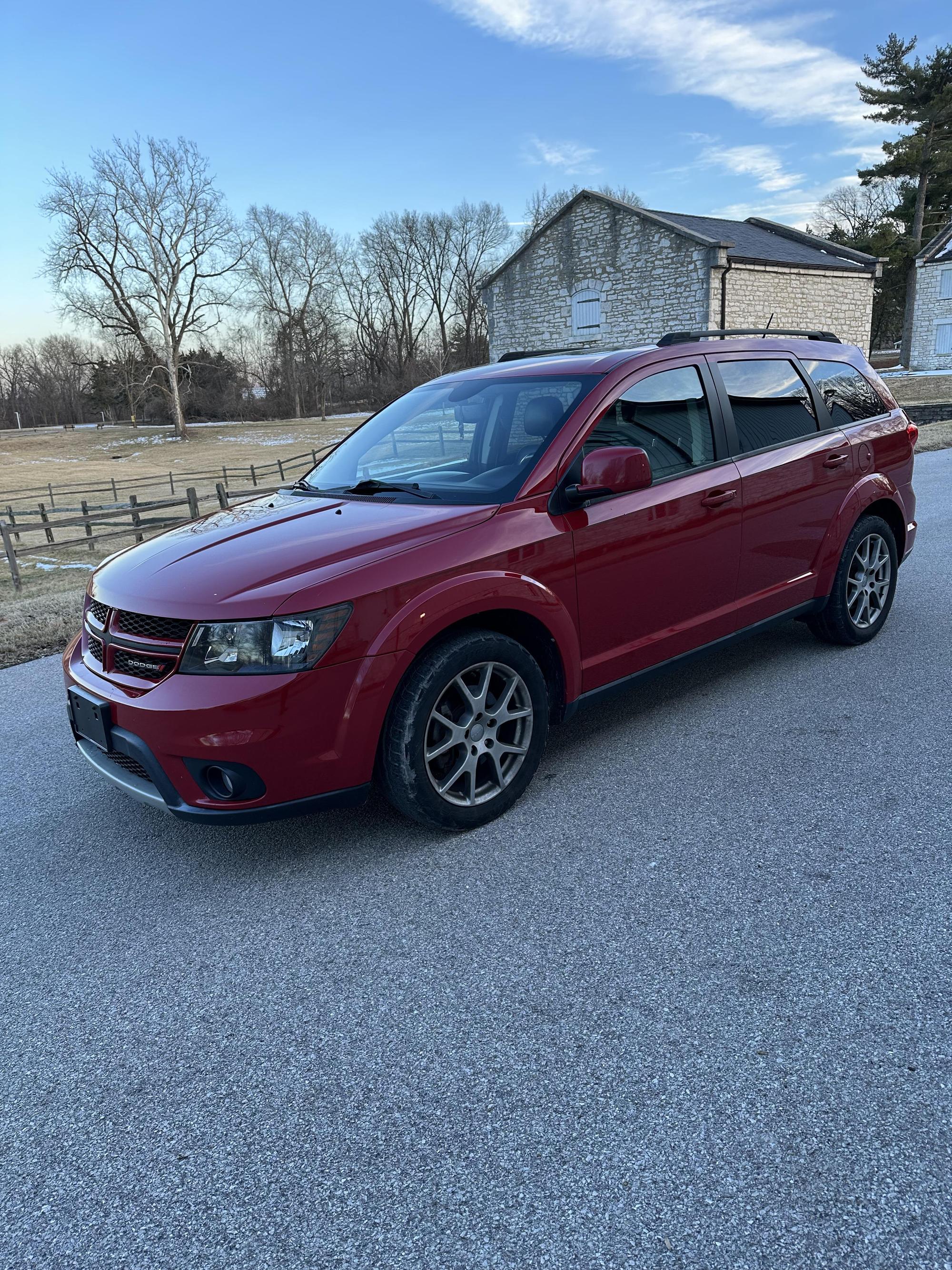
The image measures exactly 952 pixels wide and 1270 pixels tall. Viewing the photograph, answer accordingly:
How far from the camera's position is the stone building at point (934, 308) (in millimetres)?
42750

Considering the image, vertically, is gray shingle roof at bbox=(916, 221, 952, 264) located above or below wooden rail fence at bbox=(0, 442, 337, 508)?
above

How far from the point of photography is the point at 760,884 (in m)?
2.95

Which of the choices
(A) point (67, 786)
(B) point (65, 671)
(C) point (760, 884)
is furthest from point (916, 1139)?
(A) point (67, 786)

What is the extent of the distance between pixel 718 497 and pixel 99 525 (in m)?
19.3

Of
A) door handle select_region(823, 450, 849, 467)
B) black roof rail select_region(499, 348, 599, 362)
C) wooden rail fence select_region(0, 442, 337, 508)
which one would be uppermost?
black roof rail select_region(499, 348, 599, 362)

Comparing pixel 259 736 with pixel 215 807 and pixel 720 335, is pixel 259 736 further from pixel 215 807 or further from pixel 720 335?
pixel 720 335

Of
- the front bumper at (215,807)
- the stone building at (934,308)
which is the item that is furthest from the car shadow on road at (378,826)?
the stone building at (934,308)

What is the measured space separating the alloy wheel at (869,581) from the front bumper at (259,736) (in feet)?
10.6

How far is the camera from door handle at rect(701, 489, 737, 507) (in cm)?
411

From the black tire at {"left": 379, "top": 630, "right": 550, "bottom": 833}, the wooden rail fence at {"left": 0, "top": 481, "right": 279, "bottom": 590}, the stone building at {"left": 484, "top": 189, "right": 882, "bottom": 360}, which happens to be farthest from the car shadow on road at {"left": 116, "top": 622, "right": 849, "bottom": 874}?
the stone building at {"left": 484, "top": 189, "right": 882, "bottom": 360}

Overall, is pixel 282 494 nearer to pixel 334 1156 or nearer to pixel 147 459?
pixel 334 1156

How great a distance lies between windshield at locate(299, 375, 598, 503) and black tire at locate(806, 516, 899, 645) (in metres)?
2.04

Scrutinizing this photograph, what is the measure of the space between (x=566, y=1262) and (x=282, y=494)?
344cm

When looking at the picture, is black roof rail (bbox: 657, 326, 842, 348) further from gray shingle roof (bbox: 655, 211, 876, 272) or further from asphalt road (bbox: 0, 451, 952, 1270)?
gray shingle roof (bbox: 655, 211, 876, 272)
